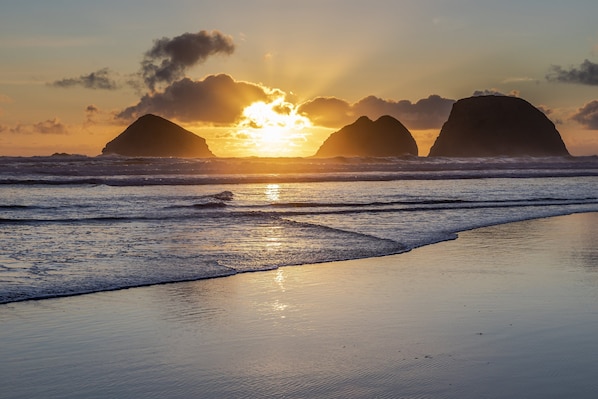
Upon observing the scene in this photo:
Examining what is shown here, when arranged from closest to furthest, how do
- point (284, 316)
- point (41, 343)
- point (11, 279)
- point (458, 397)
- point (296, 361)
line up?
point (458, 397) → point (296, 361) → point (41, 343) → point (284, 316) → point (11, 279)

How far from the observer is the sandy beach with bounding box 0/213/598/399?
5793 mm

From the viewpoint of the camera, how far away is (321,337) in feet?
23.8

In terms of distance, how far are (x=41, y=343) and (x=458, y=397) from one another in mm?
4582

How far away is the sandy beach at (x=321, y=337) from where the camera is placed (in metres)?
5.79

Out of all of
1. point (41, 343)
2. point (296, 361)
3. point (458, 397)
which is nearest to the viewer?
point (458, 397)

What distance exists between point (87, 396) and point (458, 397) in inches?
128

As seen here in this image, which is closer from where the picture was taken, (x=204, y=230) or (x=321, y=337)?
(x=321, y=337)

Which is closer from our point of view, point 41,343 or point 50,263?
point 41,343

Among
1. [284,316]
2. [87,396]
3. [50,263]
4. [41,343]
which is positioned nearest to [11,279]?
[50,263]

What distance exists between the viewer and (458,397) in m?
5.48

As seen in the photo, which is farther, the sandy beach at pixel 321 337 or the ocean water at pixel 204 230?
the ocean water at pixel 204 230

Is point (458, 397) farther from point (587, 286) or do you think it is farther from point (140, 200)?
point (140, 200)

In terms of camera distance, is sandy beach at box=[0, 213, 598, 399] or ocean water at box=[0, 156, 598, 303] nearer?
sandy beach at box=[0, 213, 598, 399]

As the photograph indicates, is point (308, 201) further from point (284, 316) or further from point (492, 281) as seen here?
point (284, 316)
